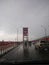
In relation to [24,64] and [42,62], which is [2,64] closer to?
[24,64]

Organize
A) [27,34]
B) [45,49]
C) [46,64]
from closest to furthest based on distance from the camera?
[46,64], [45,49], [27,34]

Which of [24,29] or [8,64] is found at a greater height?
[24,29]

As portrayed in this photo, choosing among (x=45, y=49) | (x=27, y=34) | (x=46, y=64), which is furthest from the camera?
(x=27, y=34)

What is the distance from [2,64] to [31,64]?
44.5 inches

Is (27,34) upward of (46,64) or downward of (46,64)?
upward

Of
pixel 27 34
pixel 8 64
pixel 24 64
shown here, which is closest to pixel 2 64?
pixel 8 64

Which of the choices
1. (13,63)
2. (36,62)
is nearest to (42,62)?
(36,62)

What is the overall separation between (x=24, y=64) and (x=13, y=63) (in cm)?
43

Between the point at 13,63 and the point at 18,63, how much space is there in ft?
0.69

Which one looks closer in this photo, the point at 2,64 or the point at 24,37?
the point at 2,64

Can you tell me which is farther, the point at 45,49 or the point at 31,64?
the point at 45,49

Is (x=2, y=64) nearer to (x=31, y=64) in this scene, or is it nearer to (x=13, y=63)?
(x=13, y=63)

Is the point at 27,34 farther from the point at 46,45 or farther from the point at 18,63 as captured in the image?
the point at 18,63

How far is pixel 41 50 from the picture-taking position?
27.1 metres
